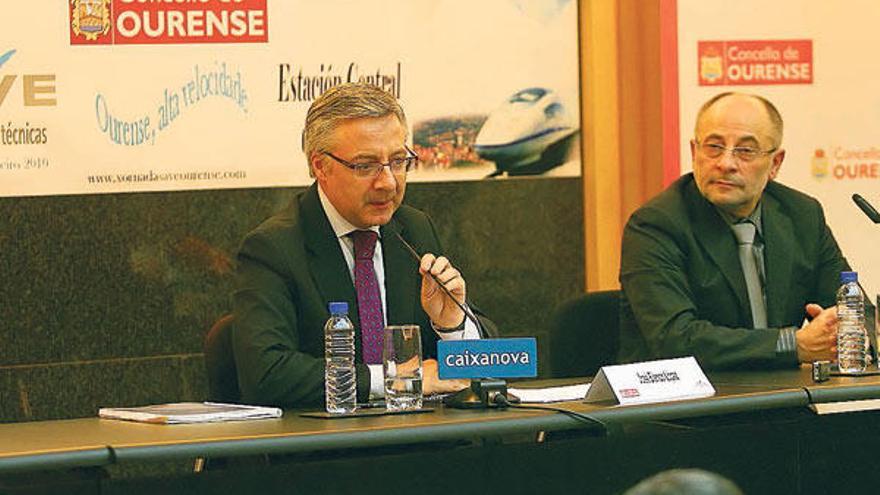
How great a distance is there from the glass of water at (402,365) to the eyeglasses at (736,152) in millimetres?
1389

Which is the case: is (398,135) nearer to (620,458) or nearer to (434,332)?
(434,332)

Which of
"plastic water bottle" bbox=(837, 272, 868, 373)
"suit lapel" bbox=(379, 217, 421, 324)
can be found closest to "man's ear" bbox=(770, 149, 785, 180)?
"plastic water bottle" bbox=(837, 272, 868, 373)

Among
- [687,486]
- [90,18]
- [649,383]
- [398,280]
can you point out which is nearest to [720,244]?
[398,280]

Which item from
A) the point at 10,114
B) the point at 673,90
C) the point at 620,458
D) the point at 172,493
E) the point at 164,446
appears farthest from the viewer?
the point at 673,90

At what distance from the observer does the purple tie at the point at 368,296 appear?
3770mm

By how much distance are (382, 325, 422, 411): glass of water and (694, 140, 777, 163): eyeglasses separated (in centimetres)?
139

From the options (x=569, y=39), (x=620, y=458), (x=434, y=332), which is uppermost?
(x=569, y=39)

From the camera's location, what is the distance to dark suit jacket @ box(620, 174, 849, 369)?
427 centimetres

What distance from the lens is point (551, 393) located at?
139 inches

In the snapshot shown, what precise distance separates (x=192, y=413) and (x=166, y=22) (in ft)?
6.99

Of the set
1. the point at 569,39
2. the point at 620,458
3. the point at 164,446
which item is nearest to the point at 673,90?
the point at 569,39

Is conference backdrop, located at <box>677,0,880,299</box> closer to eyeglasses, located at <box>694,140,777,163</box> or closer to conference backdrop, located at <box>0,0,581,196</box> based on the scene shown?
conference backdrop, located at <box>0,0,581,196</box>

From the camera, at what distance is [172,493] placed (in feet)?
10.1

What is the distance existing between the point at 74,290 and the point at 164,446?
2.41m
